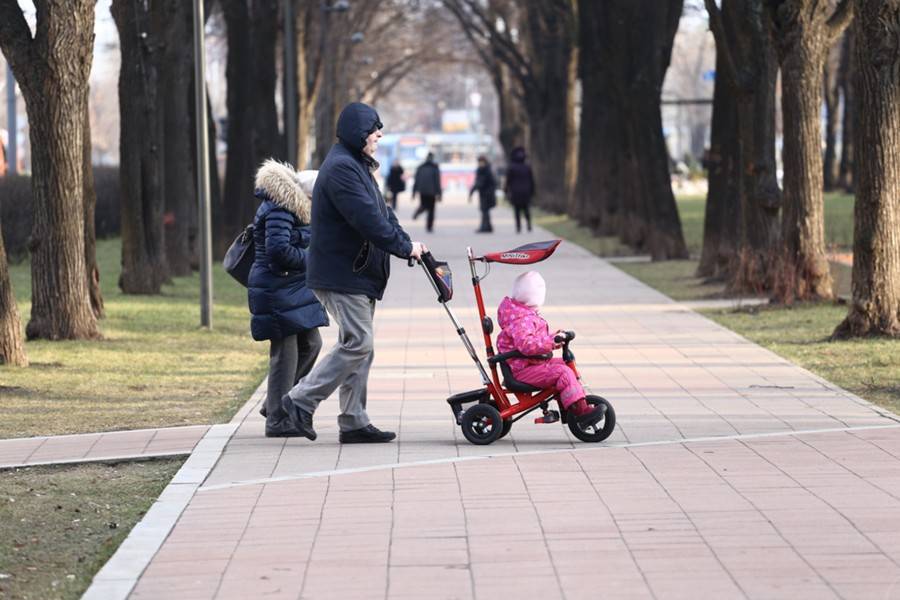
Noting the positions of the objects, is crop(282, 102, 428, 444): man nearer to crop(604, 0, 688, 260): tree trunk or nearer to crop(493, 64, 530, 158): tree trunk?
crop(604, 0, 688, 260): tree trunk

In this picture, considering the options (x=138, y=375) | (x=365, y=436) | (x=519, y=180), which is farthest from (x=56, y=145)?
(x=519, y=180)

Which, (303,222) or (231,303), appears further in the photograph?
(231,303)

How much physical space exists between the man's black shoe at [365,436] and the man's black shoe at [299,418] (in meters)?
0.18

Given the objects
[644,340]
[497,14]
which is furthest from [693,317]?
[497,14]

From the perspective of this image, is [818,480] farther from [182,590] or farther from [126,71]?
[126,71]

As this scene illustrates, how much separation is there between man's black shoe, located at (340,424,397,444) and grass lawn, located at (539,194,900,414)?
3.31m

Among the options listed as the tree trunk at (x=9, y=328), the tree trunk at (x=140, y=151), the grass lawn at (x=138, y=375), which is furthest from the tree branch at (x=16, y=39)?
the tree trunk at (x=140, y=151)

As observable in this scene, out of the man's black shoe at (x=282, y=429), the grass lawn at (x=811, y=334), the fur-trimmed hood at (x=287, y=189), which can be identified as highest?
the fur-trimmed hood at (x=287, y=189)

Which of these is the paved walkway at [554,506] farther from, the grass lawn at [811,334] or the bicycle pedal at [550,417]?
the grass lawn at [811,334]

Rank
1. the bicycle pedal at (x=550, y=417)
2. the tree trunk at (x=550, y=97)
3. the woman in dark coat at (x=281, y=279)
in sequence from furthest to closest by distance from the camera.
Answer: the tree trunk at (x=550, y=97)
the woman in dark coat at (x=281, y=279)
the bicycle pedal at (x=550, y=417)

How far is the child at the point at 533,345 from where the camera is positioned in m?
8.96

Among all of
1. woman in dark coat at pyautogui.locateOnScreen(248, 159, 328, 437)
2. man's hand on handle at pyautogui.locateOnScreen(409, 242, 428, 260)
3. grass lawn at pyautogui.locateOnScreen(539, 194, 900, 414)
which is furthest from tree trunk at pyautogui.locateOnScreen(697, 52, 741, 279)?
man's hand on handle at pyautogui.locateOnScreen(409, 242, 428, 260)

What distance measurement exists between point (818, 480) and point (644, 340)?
24.3 ft

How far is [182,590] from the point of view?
595cm
